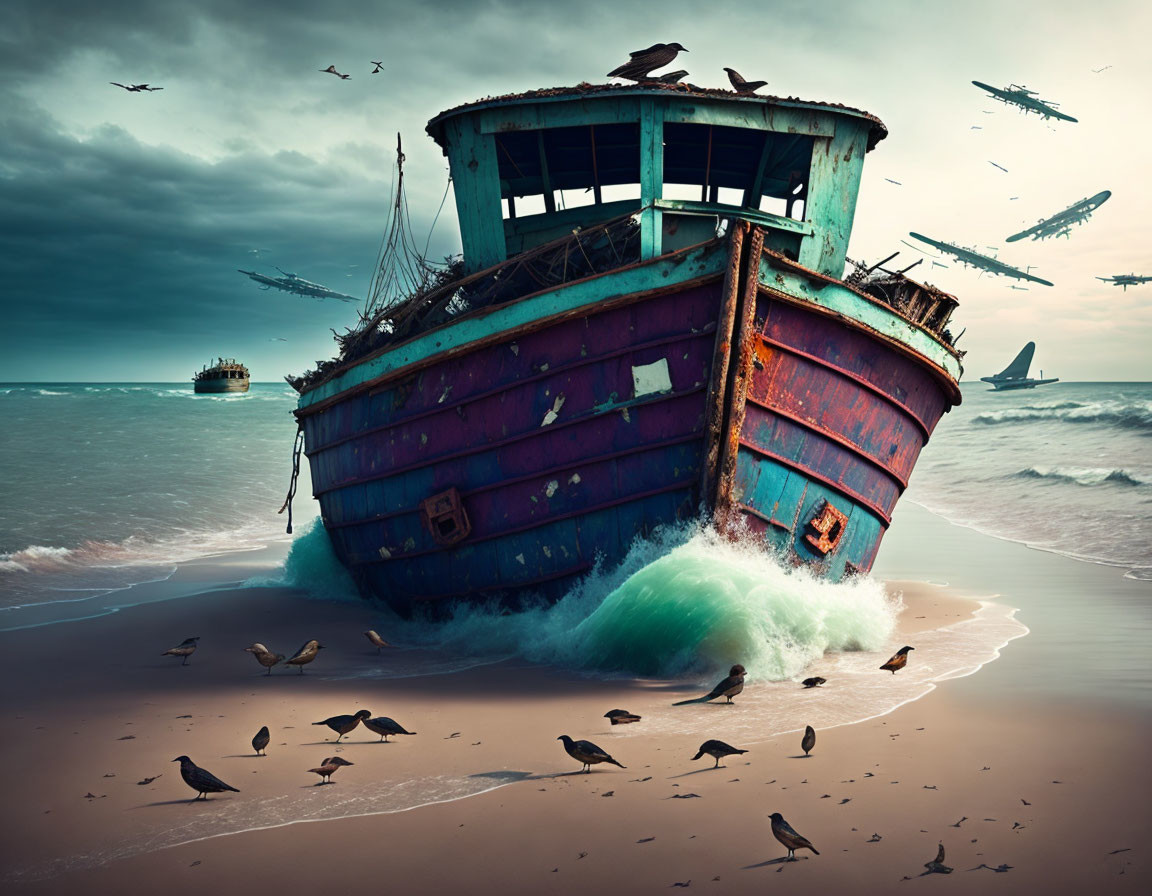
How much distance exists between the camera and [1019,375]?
238 ft

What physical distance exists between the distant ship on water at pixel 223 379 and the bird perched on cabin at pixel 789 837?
80.2m

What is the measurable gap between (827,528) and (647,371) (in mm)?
1902

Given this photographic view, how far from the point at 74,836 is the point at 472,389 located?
14.2 ft

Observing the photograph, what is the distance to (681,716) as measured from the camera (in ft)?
18.0

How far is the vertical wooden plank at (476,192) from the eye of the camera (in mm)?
8070

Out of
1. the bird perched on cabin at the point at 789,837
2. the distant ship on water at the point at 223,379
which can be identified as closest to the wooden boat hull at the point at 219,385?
the distant ship on water at the point at 223,379

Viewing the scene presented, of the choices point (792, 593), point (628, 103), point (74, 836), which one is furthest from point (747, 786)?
point (628, 103)

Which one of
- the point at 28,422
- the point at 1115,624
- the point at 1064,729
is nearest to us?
the point at 1064,729

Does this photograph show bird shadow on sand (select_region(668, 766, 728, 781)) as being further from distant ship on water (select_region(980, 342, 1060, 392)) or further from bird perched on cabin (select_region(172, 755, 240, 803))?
distant ship on water (select_region(980, 342, 1060, 392))

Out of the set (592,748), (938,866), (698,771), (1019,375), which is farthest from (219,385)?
(938,866)

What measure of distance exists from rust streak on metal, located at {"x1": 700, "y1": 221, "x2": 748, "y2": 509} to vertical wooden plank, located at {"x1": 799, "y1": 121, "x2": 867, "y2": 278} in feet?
4.66

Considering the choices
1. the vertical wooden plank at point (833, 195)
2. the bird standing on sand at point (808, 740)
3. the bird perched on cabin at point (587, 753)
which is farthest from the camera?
the vertical wooden plank at point (833, 195)

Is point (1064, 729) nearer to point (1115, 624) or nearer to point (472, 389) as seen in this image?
point (1115, 624)

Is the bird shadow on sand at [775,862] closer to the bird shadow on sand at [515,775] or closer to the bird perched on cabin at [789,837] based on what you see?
the bird perched on cabin at [789,837]
